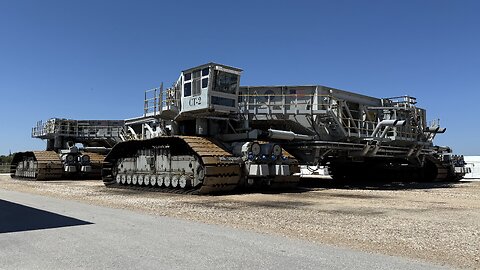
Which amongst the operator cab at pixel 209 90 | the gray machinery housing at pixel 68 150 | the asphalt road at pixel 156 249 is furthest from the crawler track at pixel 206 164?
the gray machinery housing at pixel 68 150

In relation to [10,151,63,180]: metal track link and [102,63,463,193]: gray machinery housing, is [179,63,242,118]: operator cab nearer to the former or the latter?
[102,63,463,193]: gray machinery housing

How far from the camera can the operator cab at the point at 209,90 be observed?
21.3 metres

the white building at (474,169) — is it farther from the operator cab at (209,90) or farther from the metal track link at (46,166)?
the metal track link at (46,166)

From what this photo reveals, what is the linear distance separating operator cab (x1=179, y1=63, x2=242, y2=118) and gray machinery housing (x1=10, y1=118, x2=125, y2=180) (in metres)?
15.3

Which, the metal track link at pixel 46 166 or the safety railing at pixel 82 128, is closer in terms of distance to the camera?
the metal track link at pixel 46 166

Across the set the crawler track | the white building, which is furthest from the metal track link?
the white building

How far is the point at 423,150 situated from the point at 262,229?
2174cm

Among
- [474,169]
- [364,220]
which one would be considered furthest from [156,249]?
[474,169]

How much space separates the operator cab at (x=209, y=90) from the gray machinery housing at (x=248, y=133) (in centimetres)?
5

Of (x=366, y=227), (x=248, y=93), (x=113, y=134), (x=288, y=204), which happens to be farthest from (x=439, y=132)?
(x=113, y=134)

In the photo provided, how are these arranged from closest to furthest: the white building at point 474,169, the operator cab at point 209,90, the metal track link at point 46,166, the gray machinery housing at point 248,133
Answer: the gray machinery housing at point 248,133
the operator cab at point 209,90
the metal track link at point 46,166
the white building at point 474,169

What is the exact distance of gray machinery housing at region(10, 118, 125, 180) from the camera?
119 ft

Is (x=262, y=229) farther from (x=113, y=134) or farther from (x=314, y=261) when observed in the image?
(x=113, y=134)

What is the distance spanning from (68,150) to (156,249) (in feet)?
107
